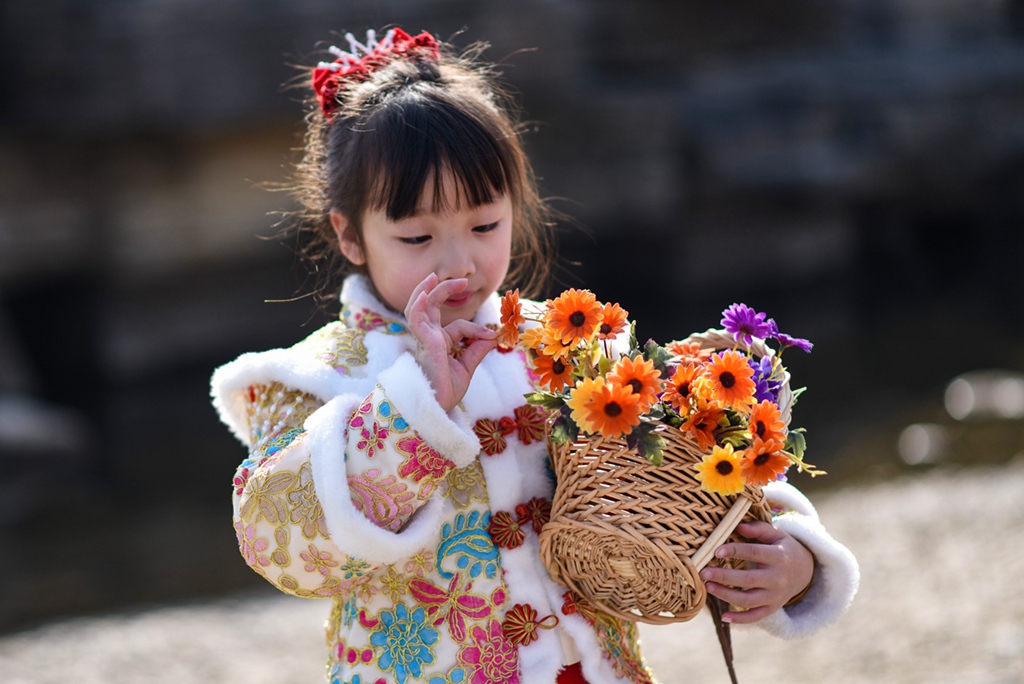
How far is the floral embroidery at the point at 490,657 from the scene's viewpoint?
1.47m

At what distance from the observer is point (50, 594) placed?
5066mm

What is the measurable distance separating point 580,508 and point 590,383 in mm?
175

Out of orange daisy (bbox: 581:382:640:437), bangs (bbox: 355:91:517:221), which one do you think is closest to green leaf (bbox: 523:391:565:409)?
orange daisy (bbox: 581:382:640:437)

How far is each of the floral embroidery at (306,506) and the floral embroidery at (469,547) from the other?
20cm

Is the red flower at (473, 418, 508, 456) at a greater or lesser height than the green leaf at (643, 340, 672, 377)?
lesser

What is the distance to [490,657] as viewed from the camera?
147cm

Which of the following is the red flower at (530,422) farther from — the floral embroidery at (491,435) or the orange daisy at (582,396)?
the orange daisy at (582,396)

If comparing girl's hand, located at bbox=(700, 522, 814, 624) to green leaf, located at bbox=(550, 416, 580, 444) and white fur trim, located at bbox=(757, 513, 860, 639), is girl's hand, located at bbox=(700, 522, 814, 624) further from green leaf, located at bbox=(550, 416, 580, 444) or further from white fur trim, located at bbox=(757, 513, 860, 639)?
green leaf, located at bbox=(550, 416, 580, 444)

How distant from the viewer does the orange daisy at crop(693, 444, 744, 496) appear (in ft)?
4.18

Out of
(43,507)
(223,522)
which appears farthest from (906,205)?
(43,507)

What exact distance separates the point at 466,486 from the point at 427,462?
0.57 feet

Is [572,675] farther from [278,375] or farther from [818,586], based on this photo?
[278,375]

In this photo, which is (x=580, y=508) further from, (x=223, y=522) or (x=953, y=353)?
(x=953, y=353)

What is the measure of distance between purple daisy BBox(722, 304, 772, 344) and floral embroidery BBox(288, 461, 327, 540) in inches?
23.1
